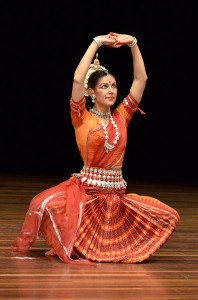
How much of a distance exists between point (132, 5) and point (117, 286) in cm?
469

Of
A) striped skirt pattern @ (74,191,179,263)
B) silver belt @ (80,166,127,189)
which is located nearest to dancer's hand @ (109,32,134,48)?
silver belt @ (80,166,127,189)

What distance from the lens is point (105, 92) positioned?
11.9 ft

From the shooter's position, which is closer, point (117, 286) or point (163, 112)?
point (117, 286)

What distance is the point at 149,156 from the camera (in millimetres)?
7859

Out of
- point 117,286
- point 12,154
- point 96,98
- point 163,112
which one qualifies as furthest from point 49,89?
point 117,286

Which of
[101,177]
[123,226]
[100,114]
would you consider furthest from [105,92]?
[123,226]

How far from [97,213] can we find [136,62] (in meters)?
0.86

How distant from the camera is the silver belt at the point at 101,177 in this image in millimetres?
3611

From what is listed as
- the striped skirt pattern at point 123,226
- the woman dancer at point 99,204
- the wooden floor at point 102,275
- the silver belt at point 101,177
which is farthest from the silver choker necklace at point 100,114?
the wooden floor at point 102,275

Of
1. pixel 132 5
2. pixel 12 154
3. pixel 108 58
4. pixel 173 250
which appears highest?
pixel 132 5

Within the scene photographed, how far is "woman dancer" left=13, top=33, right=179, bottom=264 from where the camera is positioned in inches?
136

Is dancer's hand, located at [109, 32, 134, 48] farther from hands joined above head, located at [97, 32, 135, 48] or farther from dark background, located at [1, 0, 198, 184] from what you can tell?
dark background, located at [1, 0, 198, 184]

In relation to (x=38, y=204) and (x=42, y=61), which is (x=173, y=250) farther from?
(x=42, y=61)

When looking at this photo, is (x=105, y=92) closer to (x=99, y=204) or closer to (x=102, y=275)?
(x=99, y=204)
